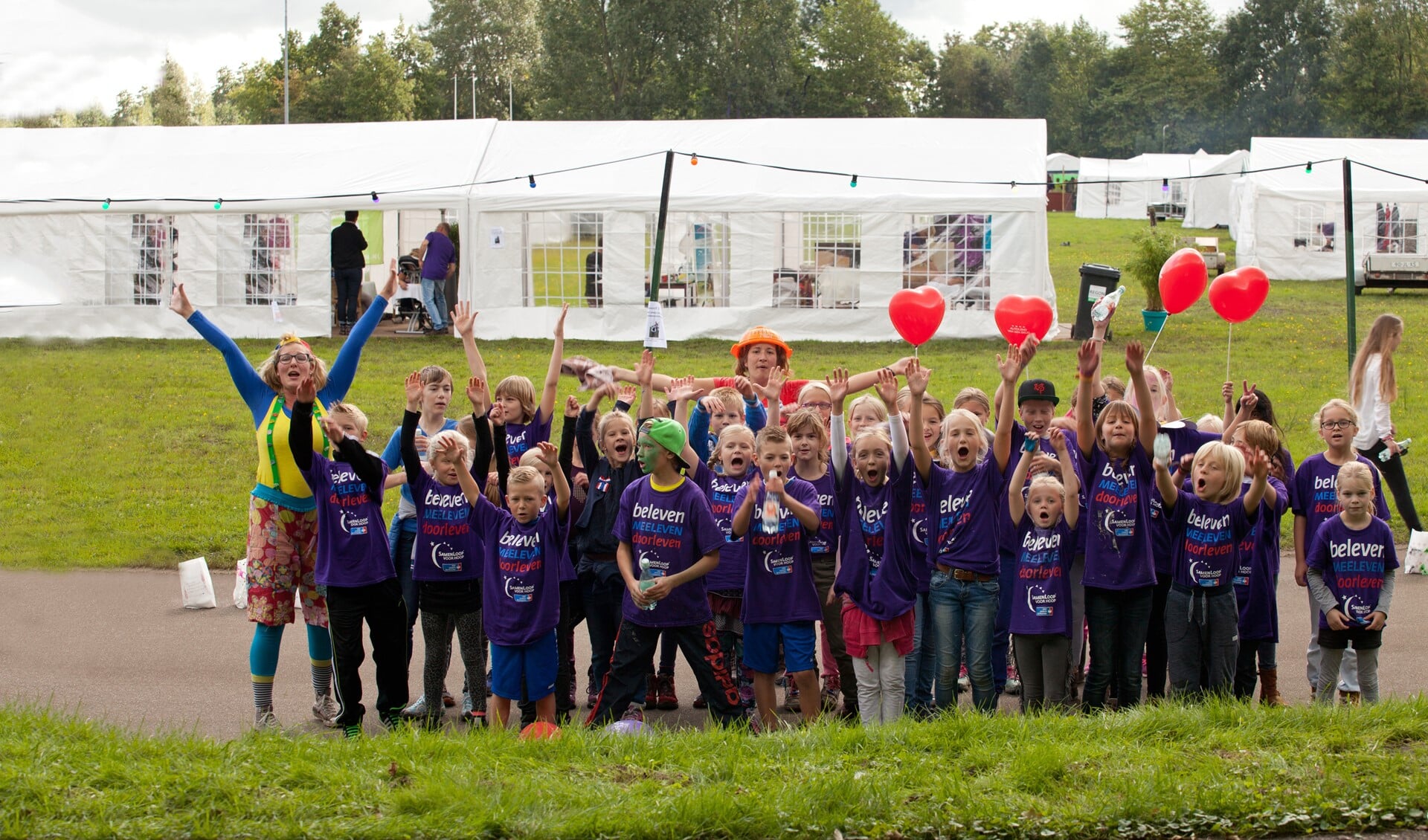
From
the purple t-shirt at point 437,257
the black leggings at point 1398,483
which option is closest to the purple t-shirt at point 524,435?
the black leggings at point 1398,483

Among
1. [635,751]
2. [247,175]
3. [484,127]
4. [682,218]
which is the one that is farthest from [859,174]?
[635,751]

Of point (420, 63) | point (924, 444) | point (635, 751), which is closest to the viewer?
point (635, 751)

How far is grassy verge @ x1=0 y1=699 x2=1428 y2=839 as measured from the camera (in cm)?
432

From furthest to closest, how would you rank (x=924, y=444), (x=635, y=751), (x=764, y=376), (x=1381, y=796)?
(x=764, y=376)
(x=924, y=444)
(x=635, y=751)
(x=1381, y=796)

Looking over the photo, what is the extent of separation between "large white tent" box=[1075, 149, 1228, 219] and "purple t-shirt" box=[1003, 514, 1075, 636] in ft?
139

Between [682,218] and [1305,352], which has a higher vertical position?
[682,218]

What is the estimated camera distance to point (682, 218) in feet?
62.0

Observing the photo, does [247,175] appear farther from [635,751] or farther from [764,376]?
[635,751]

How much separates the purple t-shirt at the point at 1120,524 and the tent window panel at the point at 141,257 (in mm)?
16781

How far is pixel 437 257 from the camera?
62.8 feet

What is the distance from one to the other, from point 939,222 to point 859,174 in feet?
4.52

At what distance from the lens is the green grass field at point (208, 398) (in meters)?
9.89

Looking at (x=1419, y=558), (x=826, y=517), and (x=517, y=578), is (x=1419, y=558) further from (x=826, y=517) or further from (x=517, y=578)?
(x=517, y=578)

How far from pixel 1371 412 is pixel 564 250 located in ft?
41.5
